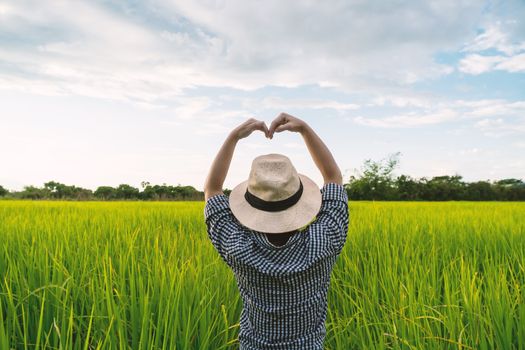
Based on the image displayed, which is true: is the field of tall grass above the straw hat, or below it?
below

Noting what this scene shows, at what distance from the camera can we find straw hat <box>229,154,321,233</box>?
1289mm

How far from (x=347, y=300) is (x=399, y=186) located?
22.3 meters

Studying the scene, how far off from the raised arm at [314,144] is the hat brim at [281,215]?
167 mm

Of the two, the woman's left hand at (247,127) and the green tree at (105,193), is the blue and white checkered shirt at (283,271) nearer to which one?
the woman's left hand at (247,127)

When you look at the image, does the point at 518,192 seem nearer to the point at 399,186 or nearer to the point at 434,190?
the point at 434,190

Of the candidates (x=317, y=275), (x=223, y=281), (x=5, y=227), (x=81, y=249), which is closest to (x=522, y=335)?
(x=317, y=275)

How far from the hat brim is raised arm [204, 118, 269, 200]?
0.16 m

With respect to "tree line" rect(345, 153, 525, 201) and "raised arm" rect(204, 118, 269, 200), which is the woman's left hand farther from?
"tree line" rect(345, 153, 525, 201)

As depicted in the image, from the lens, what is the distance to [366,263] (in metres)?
3.01

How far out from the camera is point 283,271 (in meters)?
1.26

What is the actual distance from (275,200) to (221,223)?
0.23 meters

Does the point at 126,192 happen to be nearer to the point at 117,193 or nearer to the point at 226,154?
the point at 117,193

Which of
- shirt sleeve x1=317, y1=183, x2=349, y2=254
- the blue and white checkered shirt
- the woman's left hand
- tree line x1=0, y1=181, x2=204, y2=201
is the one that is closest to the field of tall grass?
the blue and white checkered shirt

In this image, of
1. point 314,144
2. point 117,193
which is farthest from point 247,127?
point 117,193
